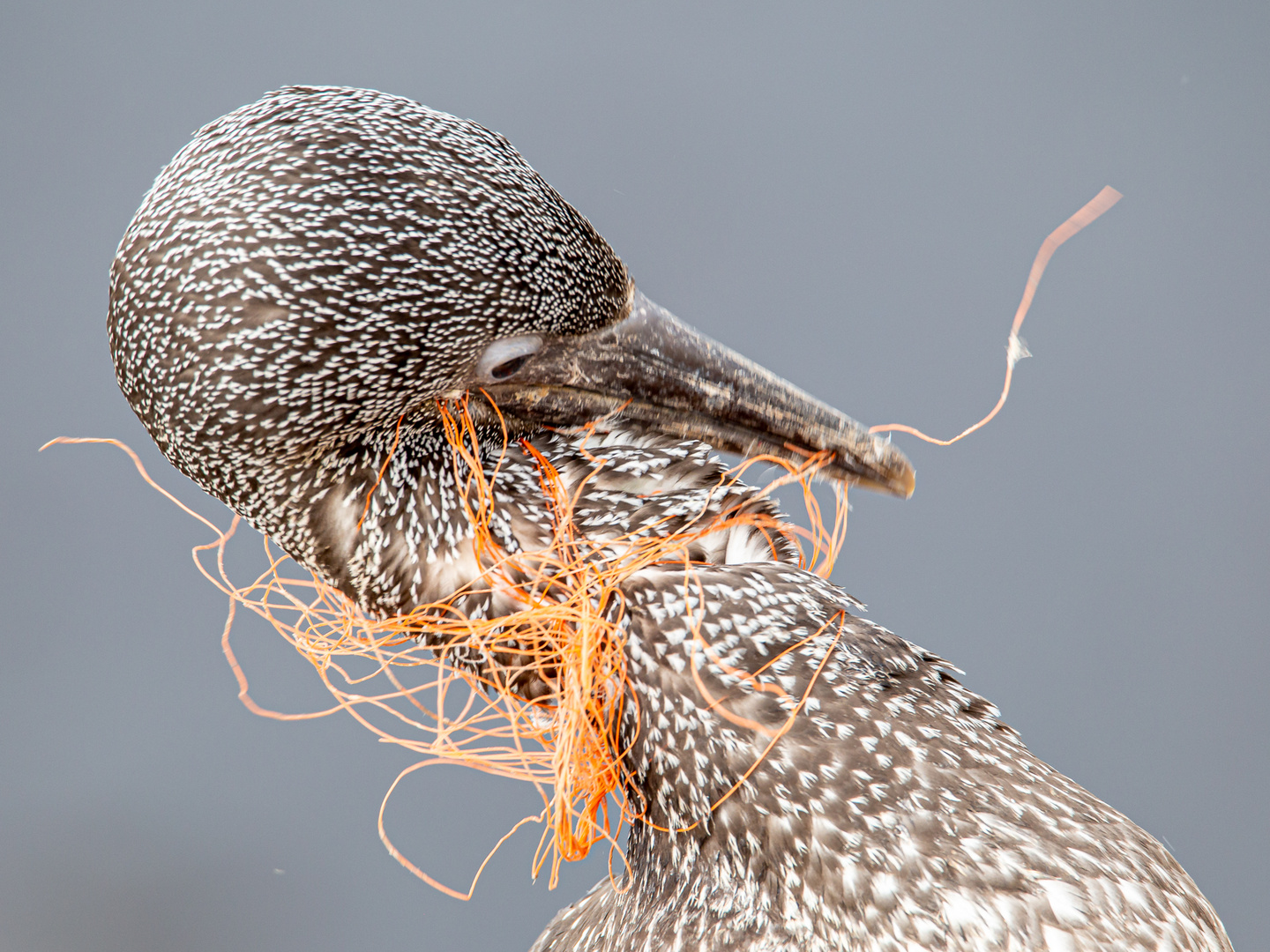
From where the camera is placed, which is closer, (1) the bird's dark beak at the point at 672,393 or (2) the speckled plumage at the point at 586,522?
(2) the speckled plumage at the point at 586,522

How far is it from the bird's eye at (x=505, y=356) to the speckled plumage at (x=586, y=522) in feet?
0.06

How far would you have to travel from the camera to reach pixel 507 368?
1.07 m

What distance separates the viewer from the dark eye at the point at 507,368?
41.8 inches

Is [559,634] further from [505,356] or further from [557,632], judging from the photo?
[505,356]

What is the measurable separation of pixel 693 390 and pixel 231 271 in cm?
50

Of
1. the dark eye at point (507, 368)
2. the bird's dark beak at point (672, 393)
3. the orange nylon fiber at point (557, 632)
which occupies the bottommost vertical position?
the orange nylon fiber at point (557, 632)

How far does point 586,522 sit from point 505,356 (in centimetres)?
21

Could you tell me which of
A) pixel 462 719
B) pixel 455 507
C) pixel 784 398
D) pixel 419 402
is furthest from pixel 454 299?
pixel 462 719

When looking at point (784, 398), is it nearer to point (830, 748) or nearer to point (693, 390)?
point (693, 390)

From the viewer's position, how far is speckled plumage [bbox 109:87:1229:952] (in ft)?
3.09

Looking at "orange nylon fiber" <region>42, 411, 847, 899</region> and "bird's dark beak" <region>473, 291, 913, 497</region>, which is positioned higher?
"bird's dark beak" <region>473, 291, 913, 497</region>

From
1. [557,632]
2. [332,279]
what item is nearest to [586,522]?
[557,632]

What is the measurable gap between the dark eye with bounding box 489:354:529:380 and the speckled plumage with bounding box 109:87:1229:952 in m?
0.04

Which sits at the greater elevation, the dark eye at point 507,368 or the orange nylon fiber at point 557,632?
the dark eye at point 507,368
